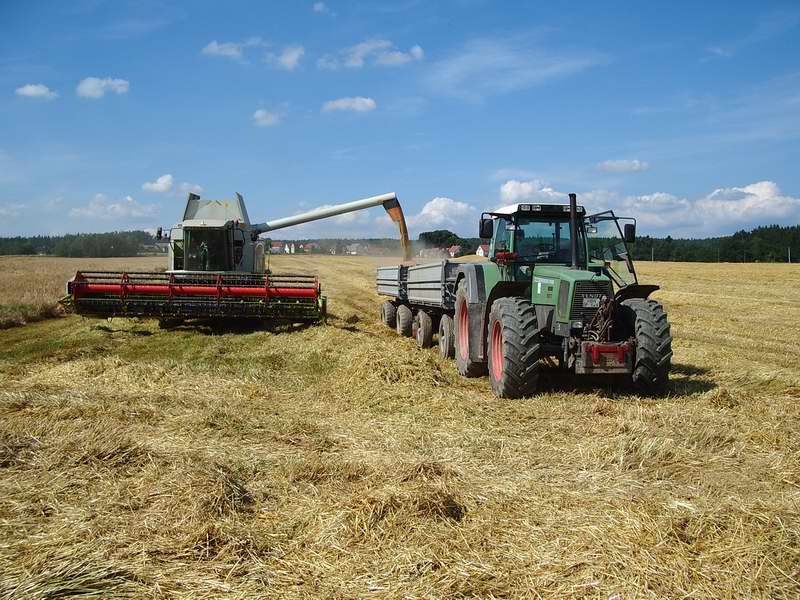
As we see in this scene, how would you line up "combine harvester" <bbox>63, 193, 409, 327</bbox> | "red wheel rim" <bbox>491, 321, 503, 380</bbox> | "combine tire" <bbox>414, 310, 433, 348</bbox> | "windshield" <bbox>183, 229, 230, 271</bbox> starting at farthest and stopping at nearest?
"windshield" <bbox>183, 229, 230, 271</bbox> → "combine harvester" <bbox>63, 193, 409, 327</bbox> → "combine tire" <bbox>414, 310, 433, 348</bbox> → "red wheel rim" <bbox>491, 321, 503, 380</bbox>

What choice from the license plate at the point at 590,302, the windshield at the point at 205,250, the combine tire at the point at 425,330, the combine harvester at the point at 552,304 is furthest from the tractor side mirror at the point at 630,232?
the windshield at the point at 205,250

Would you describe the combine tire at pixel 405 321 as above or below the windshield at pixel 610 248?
below

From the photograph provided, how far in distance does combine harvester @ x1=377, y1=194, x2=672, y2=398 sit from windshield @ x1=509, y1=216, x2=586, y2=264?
13mm

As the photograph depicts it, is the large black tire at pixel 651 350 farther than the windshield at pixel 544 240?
No

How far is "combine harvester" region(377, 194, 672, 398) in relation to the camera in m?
7.29

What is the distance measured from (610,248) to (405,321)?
5988mm

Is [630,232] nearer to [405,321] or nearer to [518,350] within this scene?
[518,350]

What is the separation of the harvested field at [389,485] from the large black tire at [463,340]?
1.08 feet

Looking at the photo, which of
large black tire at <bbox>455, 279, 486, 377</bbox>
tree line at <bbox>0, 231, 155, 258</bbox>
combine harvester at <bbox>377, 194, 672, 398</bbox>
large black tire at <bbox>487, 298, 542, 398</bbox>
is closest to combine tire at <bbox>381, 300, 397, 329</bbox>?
combine harvester at <bbox>377, 194, 672, 398</bbox>

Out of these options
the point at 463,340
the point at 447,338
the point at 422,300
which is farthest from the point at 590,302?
the point at 422,300

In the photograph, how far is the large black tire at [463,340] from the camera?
8891 mm

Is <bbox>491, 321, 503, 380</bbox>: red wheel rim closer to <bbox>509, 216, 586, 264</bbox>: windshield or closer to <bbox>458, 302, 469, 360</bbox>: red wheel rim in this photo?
<bbox>458, 302, 469, 360</bbox>: red wheel rim

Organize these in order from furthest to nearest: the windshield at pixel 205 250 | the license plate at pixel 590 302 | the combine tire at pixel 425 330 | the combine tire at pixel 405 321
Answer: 1. the windshield at pixel 205 250
2. the combine tire at pixel 405 321
3. the combine tire at pixel 425 330
4. the license plate at pixel 590 302

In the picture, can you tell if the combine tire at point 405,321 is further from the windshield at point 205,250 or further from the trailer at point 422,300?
the windshield at point 205,250
